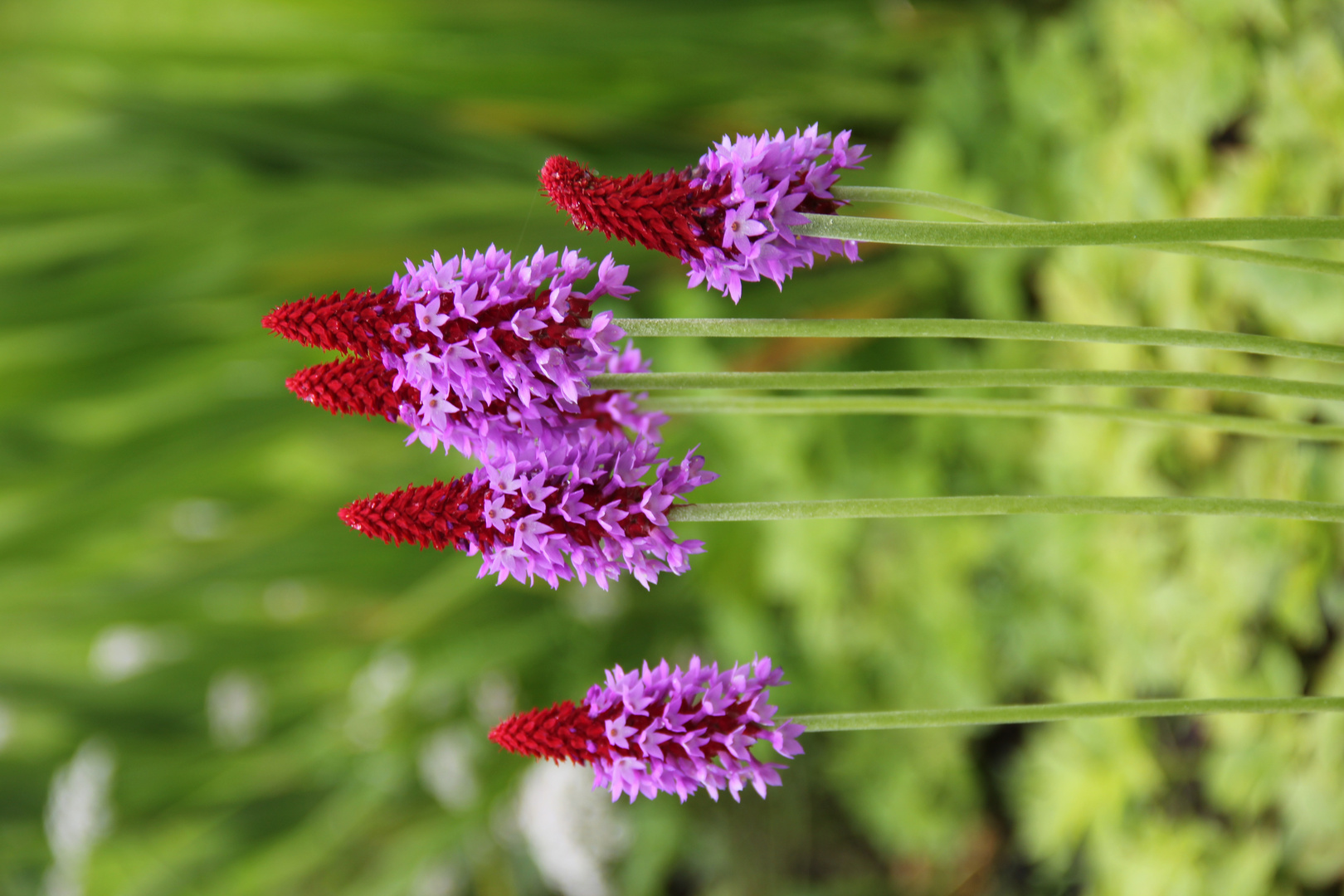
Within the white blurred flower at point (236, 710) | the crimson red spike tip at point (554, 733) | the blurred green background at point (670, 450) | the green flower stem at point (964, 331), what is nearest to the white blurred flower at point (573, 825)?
the blurred green background at point (670, 450)

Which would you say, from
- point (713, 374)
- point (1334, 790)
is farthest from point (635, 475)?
point (1334, 790)

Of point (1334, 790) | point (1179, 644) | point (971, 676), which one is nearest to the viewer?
point (1334, 790)

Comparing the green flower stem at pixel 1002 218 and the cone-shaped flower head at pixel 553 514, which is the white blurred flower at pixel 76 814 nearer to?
the cone-shaped flower head at pixel 553 514

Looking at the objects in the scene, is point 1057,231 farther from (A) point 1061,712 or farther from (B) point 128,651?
(B) point 128,651

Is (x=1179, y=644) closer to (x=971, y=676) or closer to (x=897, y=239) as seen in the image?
(x=971, y=676)

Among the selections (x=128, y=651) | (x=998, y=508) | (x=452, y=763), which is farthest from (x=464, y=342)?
(x=128, y=651)
